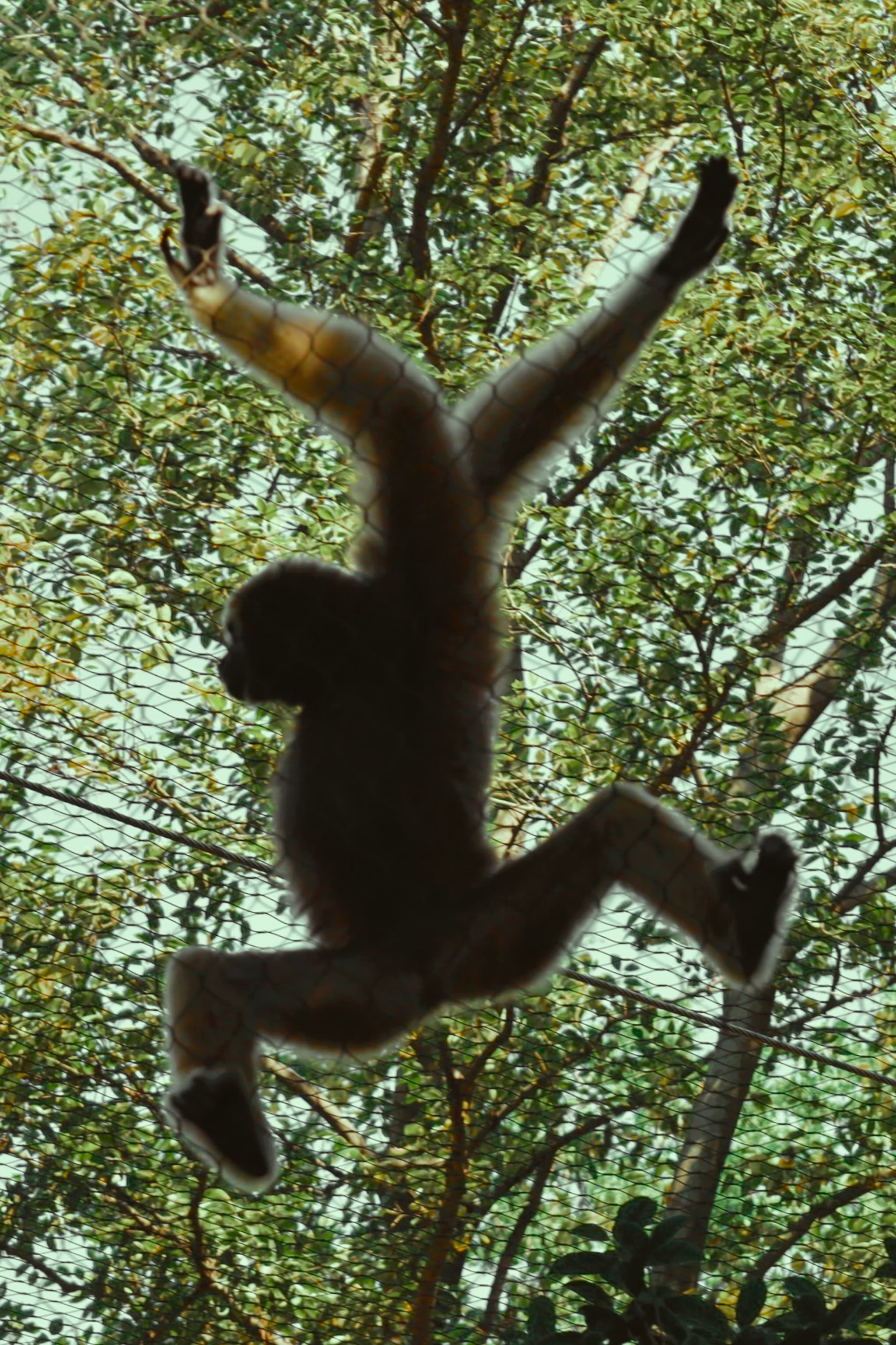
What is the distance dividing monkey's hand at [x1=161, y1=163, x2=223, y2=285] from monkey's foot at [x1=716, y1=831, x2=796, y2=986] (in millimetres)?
1149

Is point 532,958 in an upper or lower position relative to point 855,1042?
lower

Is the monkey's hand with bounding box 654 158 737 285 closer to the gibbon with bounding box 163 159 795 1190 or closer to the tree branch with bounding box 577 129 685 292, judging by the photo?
the gibbon with bounding box 163 159 795 1190

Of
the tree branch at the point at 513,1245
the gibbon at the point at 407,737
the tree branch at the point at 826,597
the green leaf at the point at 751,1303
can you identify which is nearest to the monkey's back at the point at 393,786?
the gibbon at the point at 407,737

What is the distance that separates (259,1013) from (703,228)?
1270 mm

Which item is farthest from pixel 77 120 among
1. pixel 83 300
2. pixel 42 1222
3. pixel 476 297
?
pixel 42 1222

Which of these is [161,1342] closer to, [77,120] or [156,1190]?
[156,1190]

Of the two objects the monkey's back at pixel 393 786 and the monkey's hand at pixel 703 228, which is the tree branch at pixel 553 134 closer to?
the monkey's hand at pixel 703 228

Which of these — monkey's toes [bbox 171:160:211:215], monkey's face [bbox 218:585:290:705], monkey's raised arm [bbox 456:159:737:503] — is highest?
monkey's raised arm [bbox 456:159:737:503]

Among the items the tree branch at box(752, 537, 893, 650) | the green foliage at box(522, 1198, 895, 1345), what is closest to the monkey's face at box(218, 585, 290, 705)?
the green foliage at box(522, 1198, 895, 1345)

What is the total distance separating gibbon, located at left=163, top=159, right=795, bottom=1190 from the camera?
2113mm

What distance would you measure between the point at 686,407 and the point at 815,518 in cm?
51

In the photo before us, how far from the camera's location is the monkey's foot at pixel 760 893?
2.03 metres

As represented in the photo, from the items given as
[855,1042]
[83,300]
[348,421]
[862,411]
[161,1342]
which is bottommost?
[161,1342]

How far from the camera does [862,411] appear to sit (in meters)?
4.85
